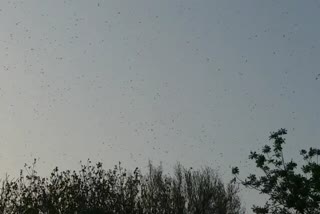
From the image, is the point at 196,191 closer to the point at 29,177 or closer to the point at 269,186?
the point at 29,177

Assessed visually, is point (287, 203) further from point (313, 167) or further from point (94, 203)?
point (94, 203)

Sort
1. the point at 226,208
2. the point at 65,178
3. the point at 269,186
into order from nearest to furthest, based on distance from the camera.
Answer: the point at 269,186 → the point at 65,178 → the point at 226,208

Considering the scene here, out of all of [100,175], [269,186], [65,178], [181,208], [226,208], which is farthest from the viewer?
[226,208]

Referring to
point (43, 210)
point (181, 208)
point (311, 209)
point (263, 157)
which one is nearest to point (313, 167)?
point (311, 209)

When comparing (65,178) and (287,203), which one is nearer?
(287,203)

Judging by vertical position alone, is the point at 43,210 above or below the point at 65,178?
below

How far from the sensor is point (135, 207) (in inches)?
1275

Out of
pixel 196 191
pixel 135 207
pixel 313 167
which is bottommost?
pixel 313 167

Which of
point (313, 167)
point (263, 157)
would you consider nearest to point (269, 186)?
point (263, 157)

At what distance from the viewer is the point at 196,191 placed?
128 ft

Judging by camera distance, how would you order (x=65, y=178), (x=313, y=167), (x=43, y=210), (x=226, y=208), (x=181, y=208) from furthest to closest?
(x=226, y=208), (x=181, y=208), (x=65, y=178), (x=43, y=210), (x=313, y=167)

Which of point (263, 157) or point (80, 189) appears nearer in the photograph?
point (263, 157)

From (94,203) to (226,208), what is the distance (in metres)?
13.0

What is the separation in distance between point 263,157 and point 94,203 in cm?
1479
